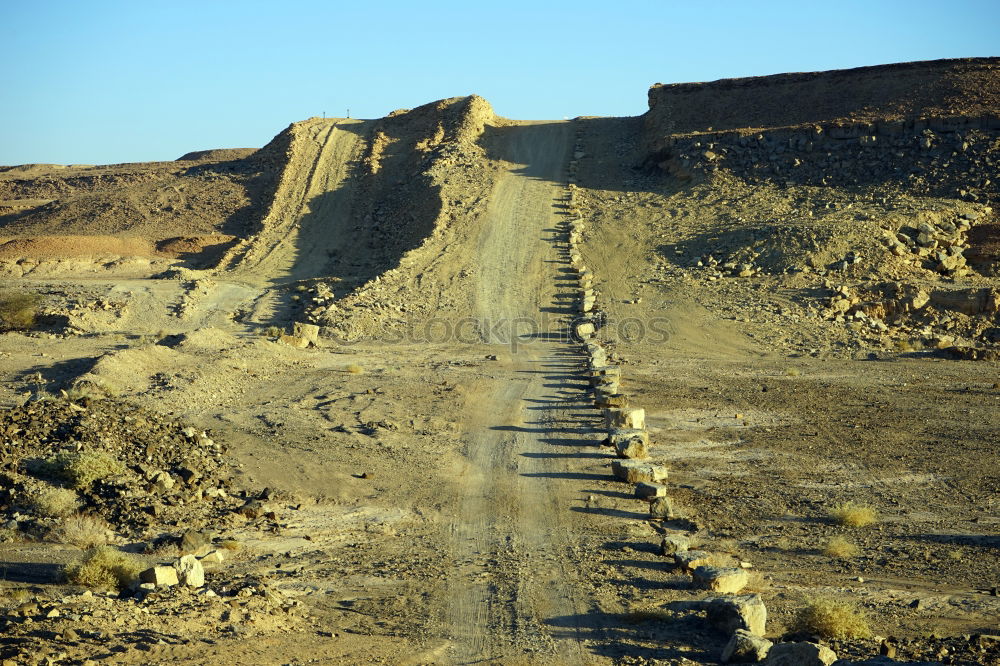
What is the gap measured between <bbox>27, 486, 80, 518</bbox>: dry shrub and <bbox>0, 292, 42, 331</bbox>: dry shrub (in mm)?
16345

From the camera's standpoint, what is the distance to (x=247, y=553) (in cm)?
1074

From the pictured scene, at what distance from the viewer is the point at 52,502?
11.3 metres

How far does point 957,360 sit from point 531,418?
1135cm

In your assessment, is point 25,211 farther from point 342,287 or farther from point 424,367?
point 424,367

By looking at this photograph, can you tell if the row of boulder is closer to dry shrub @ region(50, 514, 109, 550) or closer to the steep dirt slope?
dry shrub @ region(50, 514, 109, 550)

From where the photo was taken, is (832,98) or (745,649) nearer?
(745,649)

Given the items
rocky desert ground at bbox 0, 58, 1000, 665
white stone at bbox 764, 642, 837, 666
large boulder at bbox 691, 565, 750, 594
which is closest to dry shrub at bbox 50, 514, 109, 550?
rocky desert ground at bbox 0, 58, 1000, 665

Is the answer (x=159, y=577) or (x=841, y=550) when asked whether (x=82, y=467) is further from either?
(x=841, y=550)

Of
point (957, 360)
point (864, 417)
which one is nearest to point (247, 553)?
point (864, 417)

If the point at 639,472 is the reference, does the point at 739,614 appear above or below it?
below

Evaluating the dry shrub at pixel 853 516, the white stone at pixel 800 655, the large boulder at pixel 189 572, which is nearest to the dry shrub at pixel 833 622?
the white stone at pixel 800 655

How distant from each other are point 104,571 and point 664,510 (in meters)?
6.58

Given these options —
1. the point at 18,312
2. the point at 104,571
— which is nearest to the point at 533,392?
the point at 104,571

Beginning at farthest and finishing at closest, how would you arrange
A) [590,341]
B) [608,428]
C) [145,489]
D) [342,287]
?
1. [342,287]
2. [590,341]
3. [608,428]
4. [145,489]
